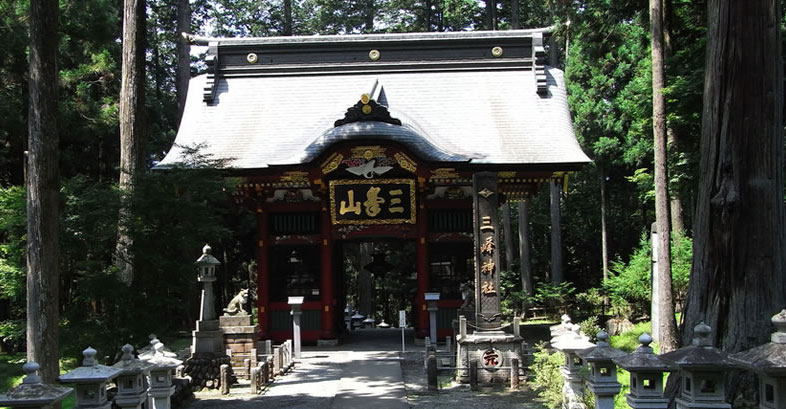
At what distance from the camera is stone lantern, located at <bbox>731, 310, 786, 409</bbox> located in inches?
195

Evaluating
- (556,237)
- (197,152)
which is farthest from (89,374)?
(556,237)

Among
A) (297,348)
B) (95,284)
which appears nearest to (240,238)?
(297,348)

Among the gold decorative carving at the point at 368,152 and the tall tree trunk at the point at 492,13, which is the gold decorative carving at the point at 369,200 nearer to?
the gold decorative carving at the point at 368,152

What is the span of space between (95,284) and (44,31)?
11.7 ft

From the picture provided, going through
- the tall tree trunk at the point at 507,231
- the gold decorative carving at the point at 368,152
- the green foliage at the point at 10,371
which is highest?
the gold decorative carving at the point at 368,152

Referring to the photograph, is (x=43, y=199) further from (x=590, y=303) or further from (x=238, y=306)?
(x=590, y=303)

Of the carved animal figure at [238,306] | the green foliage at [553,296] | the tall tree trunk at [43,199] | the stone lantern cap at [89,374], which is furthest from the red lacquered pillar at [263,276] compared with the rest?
the green foliage at [553,296]

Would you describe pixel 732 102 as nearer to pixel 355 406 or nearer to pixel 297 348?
pixel 355 406

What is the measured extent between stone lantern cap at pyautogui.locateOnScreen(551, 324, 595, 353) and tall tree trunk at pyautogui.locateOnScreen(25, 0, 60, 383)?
22.0ft

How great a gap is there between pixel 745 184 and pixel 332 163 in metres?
9.85

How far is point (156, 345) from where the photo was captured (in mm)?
8539

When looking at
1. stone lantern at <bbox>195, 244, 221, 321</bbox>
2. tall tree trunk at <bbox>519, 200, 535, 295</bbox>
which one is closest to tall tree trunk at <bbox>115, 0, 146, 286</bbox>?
stone lantern at <bbox>195, 244, 221, 321</bbox>

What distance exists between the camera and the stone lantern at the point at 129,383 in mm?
7137

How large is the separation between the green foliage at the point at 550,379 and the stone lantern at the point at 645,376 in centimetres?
324
